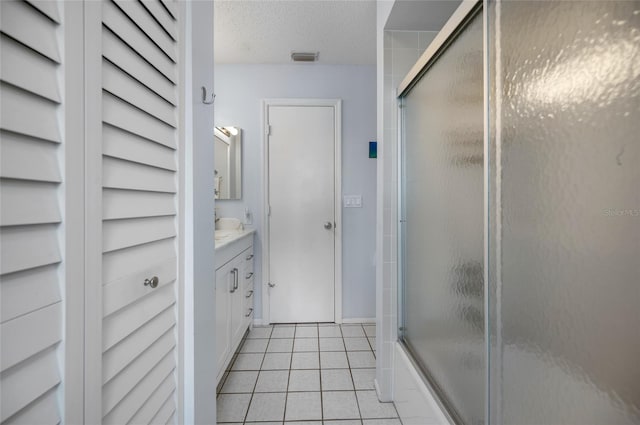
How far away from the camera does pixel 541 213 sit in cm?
69

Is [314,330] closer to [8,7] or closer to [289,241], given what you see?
[289,241]

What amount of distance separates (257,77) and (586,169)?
2.64m

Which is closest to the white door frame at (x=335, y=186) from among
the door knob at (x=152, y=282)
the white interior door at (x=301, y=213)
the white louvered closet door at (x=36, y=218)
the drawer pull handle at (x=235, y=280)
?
the white interior door at (x=301, y=213)

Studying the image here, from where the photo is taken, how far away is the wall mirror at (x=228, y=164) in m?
2.57

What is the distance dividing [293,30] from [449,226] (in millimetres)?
1897

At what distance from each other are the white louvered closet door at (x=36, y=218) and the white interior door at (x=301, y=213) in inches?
86.9

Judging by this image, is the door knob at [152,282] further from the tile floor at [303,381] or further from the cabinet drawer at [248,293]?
the cabinet drawer at [248,293]

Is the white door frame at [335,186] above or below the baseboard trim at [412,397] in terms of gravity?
above

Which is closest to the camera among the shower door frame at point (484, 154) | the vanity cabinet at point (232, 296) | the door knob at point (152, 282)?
the door knob at point (152, 282)

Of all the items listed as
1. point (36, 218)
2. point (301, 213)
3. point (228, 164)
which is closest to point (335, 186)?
point (301, 213)

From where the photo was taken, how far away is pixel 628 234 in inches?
21.4

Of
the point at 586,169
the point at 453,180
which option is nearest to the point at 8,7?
the point at 586,169

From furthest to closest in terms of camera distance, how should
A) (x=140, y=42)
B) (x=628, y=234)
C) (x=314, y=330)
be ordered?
(x=314, y=330), (x=140, y=42), (x=628, y=234)

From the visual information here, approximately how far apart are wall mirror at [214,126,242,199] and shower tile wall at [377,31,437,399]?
1516 mm
